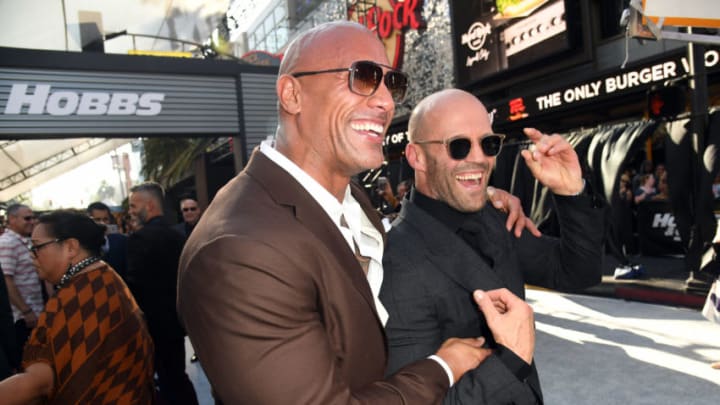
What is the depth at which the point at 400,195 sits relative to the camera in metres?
7.31

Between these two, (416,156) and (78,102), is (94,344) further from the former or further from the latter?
(78,102)

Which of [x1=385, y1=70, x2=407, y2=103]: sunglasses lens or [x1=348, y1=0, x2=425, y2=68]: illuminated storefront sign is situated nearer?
[x1=385, y1=70, x2=407, y2=103]: sunglasses lens

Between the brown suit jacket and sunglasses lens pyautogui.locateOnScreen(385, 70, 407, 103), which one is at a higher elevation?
sunglasses lens pyautogui.locateOnScreen(385, 70, 407, 103)

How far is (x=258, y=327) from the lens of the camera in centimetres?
101

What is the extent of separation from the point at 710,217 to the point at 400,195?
406 cm

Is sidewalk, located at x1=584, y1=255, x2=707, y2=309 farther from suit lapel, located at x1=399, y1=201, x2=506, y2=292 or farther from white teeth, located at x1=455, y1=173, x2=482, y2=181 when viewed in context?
suit lapel, located at x1=399, y1=201, x2=506, y2=292

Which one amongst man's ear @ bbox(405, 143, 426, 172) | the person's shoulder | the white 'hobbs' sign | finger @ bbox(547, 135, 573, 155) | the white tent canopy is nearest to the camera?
finger @ bbox(547, 135, 573, 155)

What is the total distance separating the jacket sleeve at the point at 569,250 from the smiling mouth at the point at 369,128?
963mm

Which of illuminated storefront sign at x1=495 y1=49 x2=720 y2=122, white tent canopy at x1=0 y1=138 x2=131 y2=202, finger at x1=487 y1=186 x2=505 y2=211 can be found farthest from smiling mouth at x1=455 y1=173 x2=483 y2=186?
white tent canopy at x1=0 y1=138 x2=131 y2=202

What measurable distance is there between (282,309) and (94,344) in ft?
6.03

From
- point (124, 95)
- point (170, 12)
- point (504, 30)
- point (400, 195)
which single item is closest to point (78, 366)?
point (400, 195)

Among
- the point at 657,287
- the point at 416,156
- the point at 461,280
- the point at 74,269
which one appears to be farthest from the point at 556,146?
the point at 657,287

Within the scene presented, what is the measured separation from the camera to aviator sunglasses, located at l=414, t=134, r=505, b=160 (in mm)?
1964

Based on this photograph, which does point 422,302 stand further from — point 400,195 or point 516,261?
point 400,195
